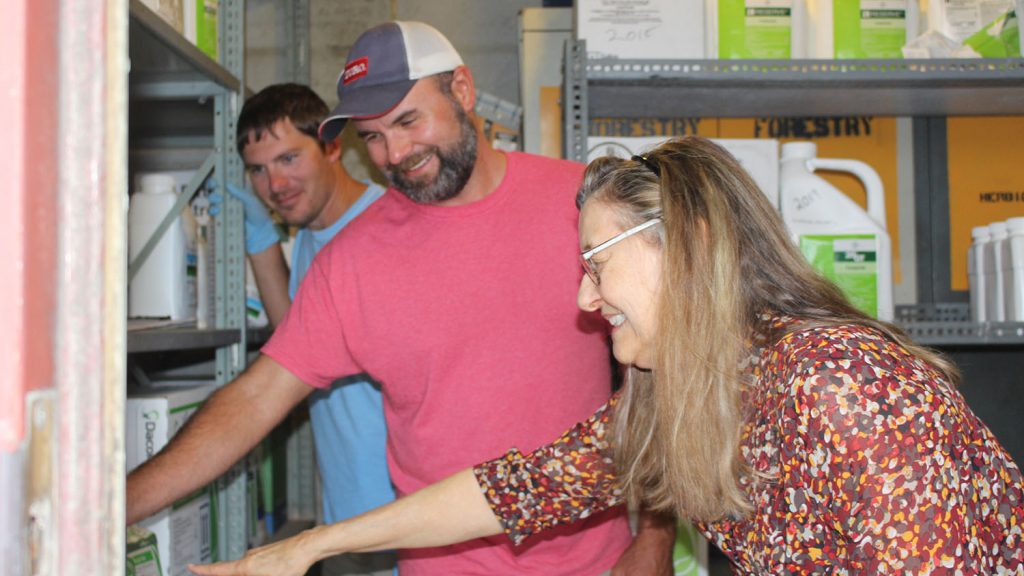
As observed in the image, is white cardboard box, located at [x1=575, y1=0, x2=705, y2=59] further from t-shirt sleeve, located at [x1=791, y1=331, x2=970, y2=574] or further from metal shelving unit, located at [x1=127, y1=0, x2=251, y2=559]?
t-shirt sleeve, located at [x1=791, y1=331, x2=970, y2=574]

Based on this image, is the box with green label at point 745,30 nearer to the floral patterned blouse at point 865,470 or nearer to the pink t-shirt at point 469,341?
the pink t-shirt at point 469,341

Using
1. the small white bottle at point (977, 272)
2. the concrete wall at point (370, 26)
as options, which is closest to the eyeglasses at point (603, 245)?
the small white bottle at point (977, 272)

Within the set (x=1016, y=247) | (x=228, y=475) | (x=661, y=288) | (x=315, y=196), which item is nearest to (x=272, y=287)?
(x=315, y=196)

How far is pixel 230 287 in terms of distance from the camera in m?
2.14

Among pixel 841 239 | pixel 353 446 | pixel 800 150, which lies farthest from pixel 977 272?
pixel 353 446

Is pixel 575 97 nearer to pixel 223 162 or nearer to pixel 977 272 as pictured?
pixel 223 162

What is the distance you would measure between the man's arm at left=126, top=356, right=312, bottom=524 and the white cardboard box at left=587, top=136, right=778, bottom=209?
93 centimetres

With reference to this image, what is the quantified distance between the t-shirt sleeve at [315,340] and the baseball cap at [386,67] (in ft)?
1.10

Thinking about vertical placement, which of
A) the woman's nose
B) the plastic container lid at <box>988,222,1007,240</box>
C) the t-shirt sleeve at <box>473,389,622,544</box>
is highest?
the plastic container lid at <box>988,222,1007,240</box>

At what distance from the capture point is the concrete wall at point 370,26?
10.9 feet

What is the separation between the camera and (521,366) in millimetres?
1656

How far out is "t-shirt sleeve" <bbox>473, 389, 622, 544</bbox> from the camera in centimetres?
140

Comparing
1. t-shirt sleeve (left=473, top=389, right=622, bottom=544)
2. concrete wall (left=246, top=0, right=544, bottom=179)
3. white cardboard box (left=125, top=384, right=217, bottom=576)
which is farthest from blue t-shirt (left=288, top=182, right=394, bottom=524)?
concrete wall (left=246, top=0, right=544, bottom=179)

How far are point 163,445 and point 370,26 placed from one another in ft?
6.47
